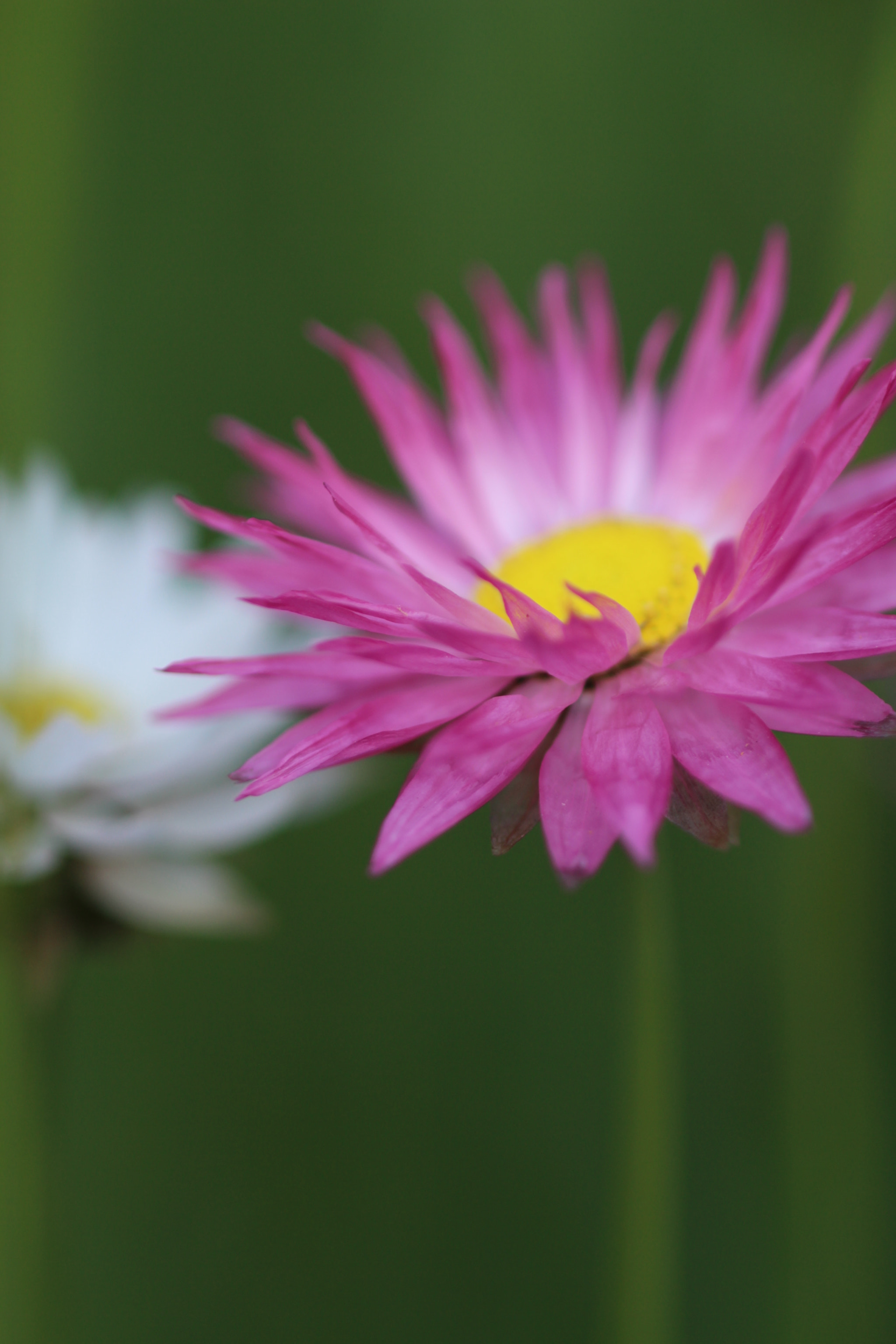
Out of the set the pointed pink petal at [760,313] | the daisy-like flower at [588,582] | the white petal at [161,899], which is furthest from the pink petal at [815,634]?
the white petal at [161,899]

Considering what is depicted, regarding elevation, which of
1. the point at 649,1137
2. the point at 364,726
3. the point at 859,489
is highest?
the point at 859,489

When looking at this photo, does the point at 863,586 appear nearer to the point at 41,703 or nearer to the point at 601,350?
the point at 601,350

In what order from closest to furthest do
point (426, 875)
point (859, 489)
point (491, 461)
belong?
point (859, 489)
point (491, 461)
point (426, 875)

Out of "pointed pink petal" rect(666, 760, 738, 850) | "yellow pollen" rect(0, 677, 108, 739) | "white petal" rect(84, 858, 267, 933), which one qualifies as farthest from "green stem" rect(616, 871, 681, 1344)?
"yellow pollen" rect(0, 677, 108, 739)

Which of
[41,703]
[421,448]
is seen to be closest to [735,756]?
[421,448]

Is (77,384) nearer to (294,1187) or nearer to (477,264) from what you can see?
(477,264)

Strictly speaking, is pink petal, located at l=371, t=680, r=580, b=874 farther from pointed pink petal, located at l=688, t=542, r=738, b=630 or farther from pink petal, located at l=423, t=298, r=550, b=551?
pink petal, located at l=423, t=298, r=550, b=551

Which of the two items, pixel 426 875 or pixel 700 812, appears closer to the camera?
pixel 700 812
